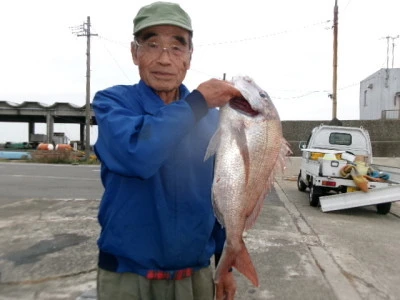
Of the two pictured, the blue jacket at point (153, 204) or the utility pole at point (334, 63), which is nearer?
the blue jacket at point (153, 204)

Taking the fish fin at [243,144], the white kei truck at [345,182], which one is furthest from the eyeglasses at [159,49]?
the white kei truck at [345,182]

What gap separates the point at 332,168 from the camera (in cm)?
938

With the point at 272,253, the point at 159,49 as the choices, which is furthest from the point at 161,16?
the point at 272,253

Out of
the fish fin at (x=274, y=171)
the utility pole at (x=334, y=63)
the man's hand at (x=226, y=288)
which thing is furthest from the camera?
the utility pole at (x=334, y=63)

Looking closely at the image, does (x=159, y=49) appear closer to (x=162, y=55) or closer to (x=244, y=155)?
(x=162, y=55)

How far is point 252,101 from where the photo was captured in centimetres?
170

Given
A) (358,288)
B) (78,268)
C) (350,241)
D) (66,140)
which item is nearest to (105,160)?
(78,268)

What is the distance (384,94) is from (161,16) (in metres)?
37.6

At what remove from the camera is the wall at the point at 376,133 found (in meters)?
26.8

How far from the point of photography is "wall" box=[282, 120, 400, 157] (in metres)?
26.8

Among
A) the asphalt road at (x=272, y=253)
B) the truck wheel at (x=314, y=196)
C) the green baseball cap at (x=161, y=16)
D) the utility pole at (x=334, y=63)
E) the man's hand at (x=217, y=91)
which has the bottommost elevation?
the asphalt road at (x=272, y=253)

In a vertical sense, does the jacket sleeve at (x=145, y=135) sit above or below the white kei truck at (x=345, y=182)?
above

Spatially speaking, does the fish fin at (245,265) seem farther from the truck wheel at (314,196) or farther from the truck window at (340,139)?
the truck window at (340,139)

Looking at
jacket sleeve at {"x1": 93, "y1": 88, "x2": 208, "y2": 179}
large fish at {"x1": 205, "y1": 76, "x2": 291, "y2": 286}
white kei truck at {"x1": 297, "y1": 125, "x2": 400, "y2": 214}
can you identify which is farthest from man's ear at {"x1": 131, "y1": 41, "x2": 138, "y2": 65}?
white kei truck at {"x1": 297, "y1": 125, "x2": 400, "y2": 214}
